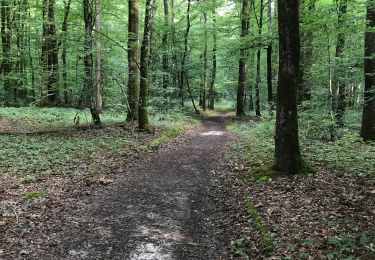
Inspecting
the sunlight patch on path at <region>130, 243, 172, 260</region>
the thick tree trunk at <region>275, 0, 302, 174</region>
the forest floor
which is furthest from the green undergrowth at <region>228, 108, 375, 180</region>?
the sunlight patch on path at <region>130, 243, 172, 260</region>

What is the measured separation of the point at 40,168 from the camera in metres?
9.52

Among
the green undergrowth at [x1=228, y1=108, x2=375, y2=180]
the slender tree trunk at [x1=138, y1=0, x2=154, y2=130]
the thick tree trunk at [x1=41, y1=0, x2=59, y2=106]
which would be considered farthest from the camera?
the thick tree trunk at [x1=41, y1=0, x2=59, y2=106]

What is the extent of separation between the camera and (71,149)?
11820 mm

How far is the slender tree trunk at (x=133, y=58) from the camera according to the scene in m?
16.6

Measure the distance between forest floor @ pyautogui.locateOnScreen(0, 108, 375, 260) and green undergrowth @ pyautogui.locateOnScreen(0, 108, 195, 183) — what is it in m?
0.06

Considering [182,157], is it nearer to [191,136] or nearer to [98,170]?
[98,170]

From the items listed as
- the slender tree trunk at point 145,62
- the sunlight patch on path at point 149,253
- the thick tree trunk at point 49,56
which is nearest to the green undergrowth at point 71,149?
the slender tree trunk at point 145,62

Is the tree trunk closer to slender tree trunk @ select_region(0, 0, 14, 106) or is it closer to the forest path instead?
the forest path

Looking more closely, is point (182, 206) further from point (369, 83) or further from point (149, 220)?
point (369, 83)

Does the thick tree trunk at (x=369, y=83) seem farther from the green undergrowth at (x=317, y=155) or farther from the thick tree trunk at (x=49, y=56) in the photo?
the thick tree trunk at (x=49, y=56)

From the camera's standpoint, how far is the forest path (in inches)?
212

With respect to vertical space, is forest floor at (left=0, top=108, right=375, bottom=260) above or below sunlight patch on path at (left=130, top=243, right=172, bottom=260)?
above

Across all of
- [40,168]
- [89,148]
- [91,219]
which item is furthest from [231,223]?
[89,148]

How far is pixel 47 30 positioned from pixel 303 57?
16995 millimetres
